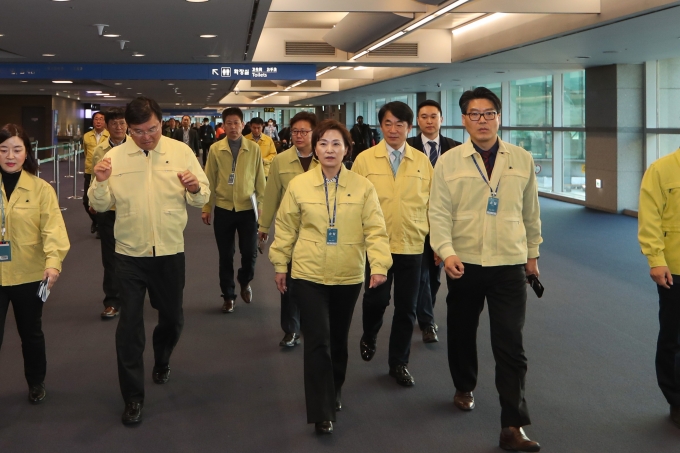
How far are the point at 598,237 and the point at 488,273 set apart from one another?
8.76m

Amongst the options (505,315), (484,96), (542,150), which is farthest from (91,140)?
(542,150)

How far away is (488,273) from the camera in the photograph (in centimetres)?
412

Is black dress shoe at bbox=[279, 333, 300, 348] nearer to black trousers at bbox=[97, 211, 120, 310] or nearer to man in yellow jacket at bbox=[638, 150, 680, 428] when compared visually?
black trousers at bbox=[97, 211, 120, 310]

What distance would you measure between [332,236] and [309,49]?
11.8m

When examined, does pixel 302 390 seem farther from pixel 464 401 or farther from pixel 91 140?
pixel 91 140

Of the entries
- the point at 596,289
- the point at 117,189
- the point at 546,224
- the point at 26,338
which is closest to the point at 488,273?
the point at 117,189

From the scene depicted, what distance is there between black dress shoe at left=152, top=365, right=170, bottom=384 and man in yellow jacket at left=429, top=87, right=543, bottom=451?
2135mm

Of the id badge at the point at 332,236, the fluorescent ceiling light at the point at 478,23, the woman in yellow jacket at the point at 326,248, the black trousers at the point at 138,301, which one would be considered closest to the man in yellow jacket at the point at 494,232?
the woman in yellow jacket at the point at 326,248

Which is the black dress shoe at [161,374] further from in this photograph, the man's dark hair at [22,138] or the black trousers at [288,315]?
the man's dark hair at [22,138]

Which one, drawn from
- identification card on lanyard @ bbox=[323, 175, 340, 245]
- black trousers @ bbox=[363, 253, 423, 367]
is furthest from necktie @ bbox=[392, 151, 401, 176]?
identification card on lanyard @ bbox=[323, 175, 340, 245]

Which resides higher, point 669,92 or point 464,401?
point 669,92

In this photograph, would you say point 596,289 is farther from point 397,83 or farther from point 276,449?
point 397,83

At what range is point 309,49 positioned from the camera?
15422 mm

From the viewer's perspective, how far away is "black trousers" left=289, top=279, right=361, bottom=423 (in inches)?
163
